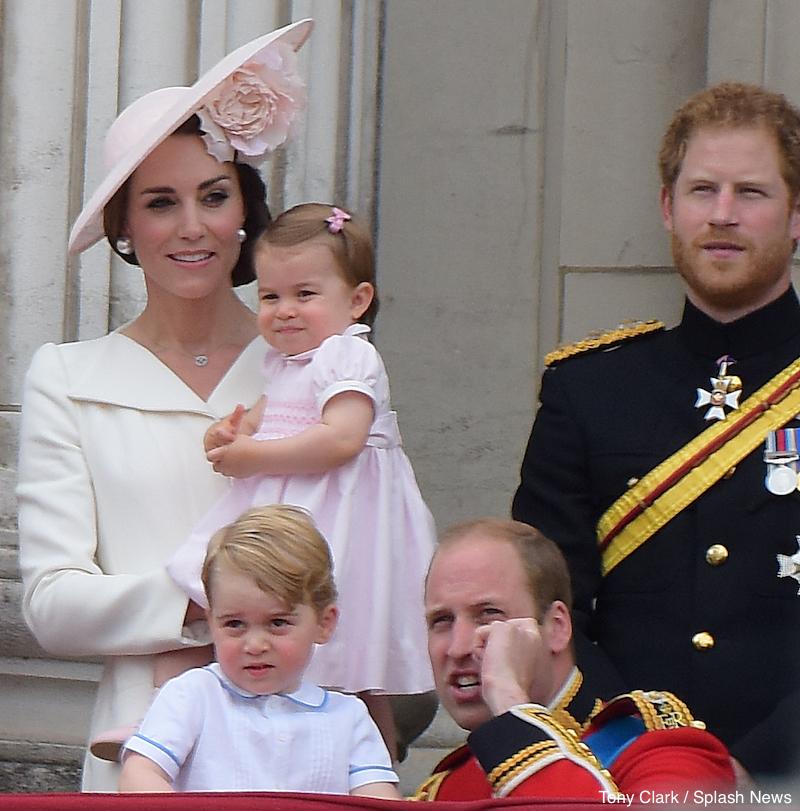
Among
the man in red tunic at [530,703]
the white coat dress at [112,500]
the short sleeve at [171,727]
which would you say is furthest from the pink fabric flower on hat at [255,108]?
the short sleeve at [171,727]

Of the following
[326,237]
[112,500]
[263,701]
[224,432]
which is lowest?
[263,701]

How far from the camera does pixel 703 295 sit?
9.68 ft

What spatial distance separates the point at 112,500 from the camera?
3.00 m

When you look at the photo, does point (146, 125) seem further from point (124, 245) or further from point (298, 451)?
point (298, 451)

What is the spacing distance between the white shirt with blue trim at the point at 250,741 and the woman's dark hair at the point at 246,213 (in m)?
0.85

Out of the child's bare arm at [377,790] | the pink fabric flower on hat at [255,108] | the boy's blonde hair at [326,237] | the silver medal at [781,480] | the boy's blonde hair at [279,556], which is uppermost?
the pink fabric flower on hat at [255,108]

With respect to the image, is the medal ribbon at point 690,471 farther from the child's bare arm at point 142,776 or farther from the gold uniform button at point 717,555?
the child's bare arm at point 142,776

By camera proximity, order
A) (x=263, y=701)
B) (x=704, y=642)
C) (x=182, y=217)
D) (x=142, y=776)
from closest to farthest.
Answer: (x=142, y=776) < (x=263, y=701) < (x=704, y=642) < (x=182, y=217)

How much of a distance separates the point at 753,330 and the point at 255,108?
881mm

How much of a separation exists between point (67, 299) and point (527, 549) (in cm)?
161

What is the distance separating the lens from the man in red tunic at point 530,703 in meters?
2.32

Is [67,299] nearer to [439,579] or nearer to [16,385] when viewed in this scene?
[16,385]

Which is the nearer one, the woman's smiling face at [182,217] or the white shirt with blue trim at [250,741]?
the white shirt with blue trim at [250,741]

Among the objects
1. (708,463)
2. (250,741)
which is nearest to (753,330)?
(708,463)
